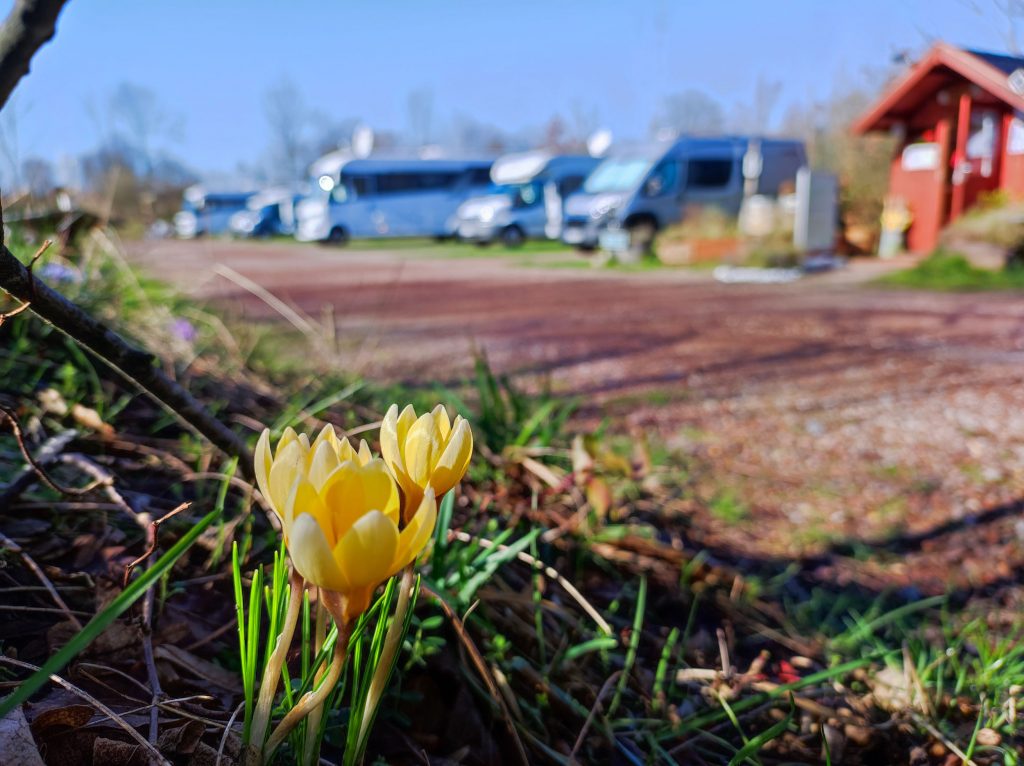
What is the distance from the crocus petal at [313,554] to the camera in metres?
0.58

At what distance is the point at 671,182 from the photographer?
63.4 ft

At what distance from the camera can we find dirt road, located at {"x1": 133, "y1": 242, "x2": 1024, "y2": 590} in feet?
9.79

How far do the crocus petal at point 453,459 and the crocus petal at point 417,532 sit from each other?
2.6 inches

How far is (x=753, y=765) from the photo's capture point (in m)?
1.15

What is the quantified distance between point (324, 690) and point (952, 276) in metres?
13.1

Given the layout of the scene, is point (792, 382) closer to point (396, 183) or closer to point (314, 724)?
point (314, 724)

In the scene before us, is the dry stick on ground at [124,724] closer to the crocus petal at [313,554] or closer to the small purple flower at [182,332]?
the crocus petal at [313,554]

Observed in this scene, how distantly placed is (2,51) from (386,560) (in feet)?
2.42

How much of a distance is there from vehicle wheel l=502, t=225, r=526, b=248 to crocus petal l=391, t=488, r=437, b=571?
23848 millimetres

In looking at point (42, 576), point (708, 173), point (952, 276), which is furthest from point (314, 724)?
point (708, 173)

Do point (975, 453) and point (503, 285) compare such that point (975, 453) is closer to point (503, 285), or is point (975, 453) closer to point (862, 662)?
point (862, 662)

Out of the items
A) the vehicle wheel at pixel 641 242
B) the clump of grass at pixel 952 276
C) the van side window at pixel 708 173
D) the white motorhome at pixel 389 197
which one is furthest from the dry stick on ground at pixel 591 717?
the white motorhome at pixel 389 197

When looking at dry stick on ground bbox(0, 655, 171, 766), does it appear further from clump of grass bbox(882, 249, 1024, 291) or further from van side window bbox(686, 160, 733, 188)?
van side window bbox(686, 160, 733, 188)

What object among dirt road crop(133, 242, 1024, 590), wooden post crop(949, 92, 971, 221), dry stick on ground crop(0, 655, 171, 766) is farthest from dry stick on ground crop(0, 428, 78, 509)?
wooden post crop(949, 92, 971, 221)
